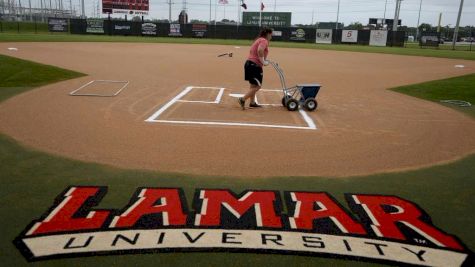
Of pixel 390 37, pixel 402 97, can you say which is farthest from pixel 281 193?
pixel 390 37

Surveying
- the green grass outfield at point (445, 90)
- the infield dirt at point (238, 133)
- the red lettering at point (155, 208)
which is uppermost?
the green grass outfield at point (445, 90)

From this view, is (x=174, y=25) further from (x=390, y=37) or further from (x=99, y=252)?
(x=99, y=252)

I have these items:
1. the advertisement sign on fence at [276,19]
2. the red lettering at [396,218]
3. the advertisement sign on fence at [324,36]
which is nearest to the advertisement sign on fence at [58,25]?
the advertisement sign on fence at [276,19]

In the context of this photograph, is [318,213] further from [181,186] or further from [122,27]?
[122,27]

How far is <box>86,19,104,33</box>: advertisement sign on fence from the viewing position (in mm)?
49325

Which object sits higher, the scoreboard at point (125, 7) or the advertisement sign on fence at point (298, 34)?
the scoreboard at point (125, 7)

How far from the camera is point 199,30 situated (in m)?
50.5

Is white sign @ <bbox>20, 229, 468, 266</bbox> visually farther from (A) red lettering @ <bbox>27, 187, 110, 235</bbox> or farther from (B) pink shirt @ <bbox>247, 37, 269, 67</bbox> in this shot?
(B) pink shirt @ <bbox>247, 37, 269, 67</bbox>

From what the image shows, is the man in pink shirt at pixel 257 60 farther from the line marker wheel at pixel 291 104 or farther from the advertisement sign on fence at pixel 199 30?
the advertisement sign on fence at pixel 199 30

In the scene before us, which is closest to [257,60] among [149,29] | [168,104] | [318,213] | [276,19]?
[168,104]

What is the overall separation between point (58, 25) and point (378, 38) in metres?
39.0

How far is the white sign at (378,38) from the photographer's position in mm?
47312

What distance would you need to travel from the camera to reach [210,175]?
5.32 metres

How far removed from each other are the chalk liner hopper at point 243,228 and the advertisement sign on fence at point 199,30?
1879 inches
